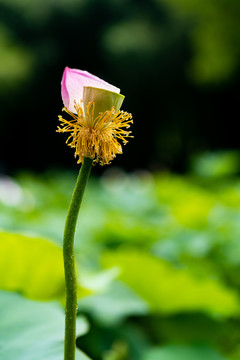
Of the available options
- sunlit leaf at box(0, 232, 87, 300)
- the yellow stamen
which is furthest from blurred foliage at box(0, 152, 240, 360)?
the yellow stamen

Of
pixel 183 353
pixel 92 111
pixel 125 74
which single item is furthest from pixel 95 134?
pixel 125 74

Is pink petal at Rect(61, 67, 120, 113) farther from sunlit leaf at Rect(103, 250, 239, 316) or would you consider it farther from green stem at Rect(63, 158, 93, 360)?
sunlit leaf at Rect(103, 250, 239, 316)

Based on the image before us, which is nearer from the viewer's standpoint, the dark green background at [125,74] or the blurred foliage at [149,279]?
the blurred foliage at [149,279]

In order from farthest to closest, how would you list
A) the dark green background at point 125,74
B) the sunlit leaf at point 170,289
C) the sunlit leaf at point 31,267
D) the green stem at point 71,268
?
1. the dark green background at point 125,74
2. the sunlit leaf at point 170,289
3. the sunlit leaf at point 31,267
4. the green stem at point 71,268

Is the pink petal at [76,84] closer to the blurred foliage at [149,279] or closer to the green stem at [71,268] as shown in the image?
the green stem at [71,268]

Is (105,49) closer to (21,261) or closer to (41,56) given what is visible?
(41,56)

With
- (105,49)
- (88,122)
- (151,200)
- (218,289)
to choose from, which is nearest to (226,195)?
(151,200)

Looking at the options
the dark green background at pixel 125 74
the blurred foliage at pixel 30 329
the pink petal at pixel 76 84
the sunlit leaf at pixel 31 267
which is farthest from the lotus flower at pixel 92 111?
the dark green background at pixel 125 74

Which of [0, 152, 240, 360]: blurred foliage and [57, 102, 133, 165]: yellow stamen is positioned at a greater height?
[57, 102, 133, 165]: yellow stamen

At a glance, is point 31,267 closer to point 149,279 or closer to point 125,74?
point 149,279
